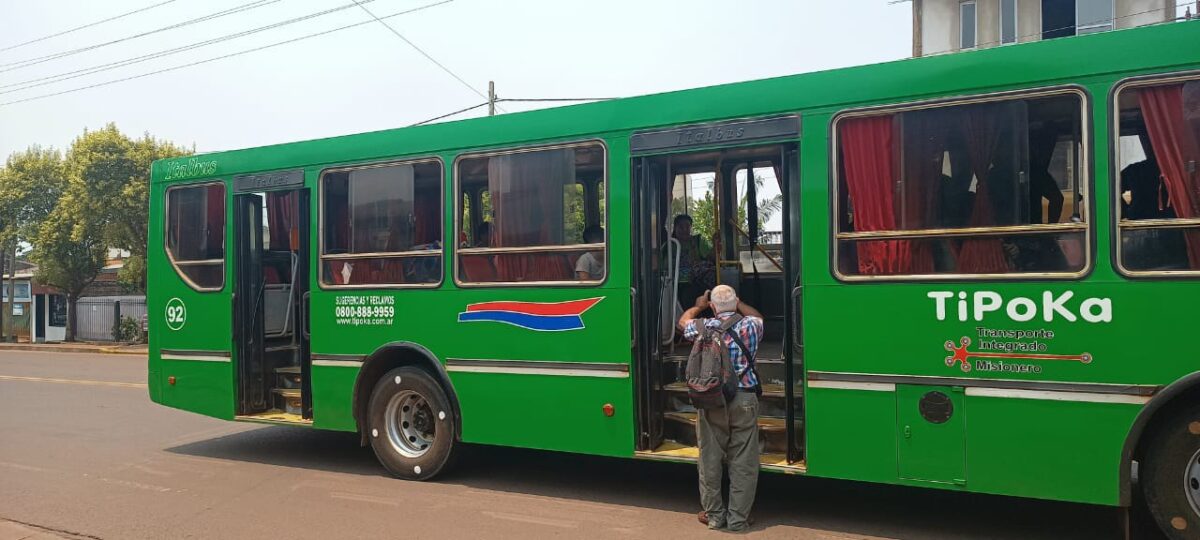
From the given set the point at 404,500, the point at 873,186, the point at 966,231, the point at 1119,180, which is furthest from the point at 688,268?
the point at 1119,180

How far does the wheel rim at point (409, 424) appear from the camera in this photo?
7.30m

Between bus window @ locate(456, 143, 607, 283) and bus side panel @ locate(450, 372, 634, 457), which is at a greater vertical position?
bus window @ locate(456, 143, 607, 283)

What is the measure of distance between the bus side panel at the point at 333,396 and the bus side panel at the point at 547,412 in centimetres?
119

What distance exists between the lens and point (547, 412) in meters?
6.48

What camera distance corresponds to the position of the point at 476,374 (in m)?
6.83

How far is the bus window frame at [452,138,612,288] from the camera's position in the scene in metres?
6.24

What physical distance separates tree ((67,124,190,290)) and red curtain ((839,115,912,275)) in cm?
2622

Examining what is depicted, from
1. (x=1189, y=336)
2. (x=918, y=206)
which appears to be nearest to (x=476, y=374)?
(x=918, y=206)

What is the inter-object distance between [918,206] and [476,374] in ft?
11.9

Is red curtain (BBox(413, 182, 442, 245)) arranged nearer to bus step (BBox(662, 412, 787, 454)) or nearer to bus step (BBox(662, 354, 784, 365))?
bus step (BBox(662, 354, 784, 365))

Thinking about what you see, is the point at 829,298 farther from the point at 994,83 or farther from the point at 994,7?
the point at 994,7

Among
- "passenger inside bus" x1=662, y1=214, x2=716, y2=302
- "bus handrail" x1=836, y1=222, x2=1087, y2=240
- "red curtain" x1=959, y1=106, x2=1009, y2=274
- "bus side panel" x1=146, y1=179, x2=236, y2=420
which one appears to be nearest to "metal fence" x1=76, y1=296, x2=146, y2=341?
"bus side panel" x1=146, y1=179, x2=236, y2=420

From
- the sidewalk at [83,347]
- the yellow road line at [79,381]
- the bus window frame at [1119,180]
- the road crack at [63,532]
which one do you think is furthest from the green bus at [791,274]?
the sidewalk at [83,347]

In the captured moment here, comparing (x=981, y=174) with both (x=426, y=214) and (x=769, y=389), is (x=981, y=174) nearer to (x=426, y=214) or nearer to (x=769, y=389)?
(x=769, y=389)
